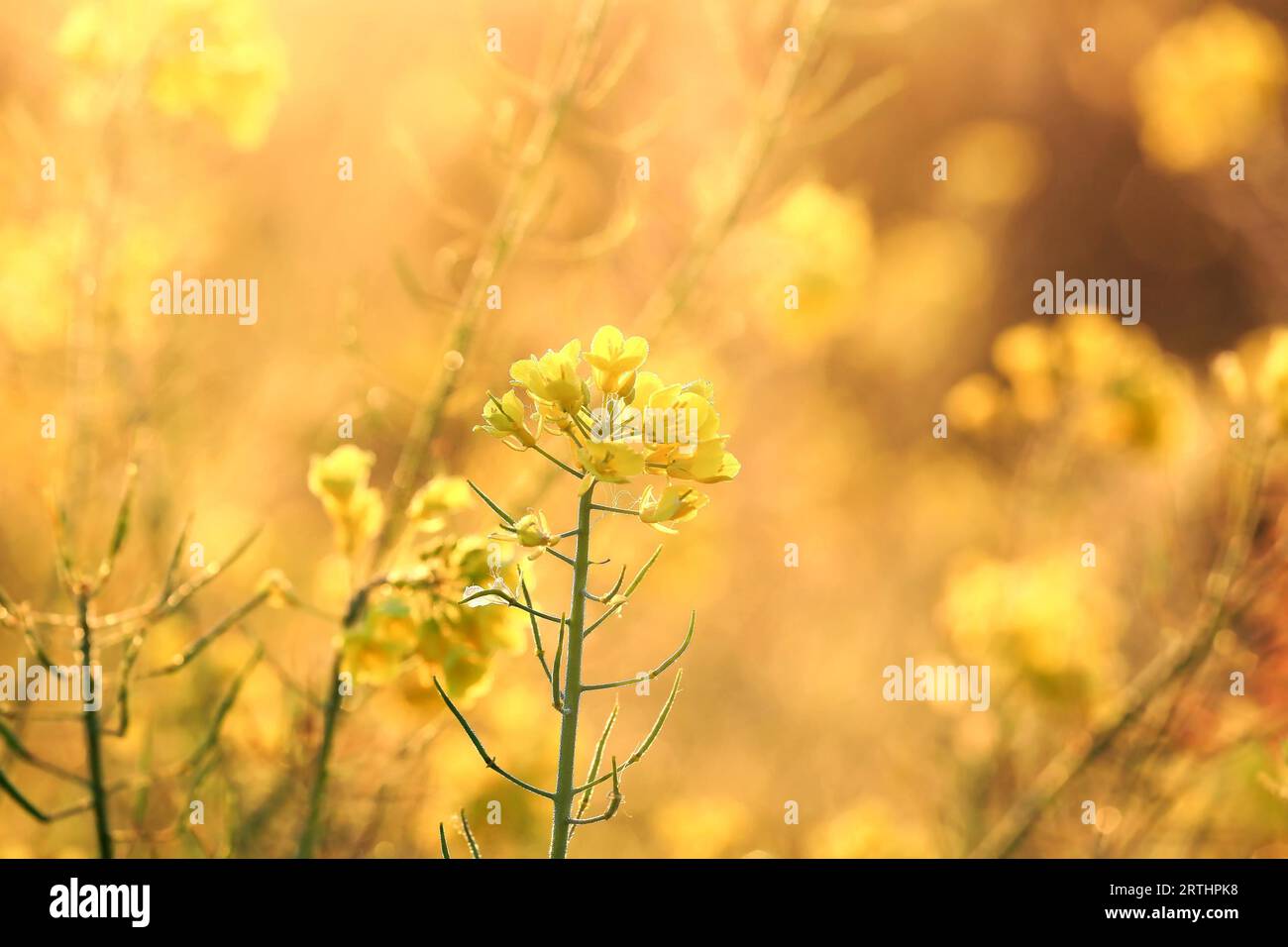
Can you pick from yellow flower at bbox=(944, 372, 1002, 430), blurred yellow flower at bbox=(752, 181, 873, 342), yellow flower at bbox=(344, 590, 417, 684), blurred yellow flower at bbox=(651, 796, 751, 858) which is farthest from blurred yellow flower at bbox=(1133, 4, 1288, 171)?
yellow flower at bbox=(344, 590, 417, 684)

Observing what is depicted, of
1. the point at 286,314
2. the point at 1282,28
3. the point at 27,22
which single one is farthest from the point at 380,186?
the point at 1282,28

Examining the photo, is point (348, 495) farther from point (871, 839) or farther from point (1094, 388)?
point (1094, 388)

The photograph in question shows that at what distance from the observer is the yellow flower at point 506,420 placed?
3.57 ft

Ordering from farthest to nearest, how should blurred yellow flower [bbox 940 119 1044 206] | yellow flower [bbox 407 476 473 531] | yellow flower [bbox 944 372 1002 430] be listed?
1. blurred yellow flower [bbox 940 119 1044 206]
2. yellow flower [bbox 944 372 1002 430]
3. yellow flower [bbox 407 476 473 531]

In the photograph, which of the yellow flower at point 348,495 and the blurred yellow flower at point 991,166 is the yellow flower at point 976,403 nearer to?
the yellow flower at point 348,495

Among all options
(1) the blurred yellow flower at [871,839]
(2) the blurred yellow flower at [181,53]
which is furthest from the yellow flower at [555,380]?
(1) the blurred yellow flower at [871,839]

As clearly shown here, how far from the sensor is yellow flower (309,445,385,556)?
4.95 ft

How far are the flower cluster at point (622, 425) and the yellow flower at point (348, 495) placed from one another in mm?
477

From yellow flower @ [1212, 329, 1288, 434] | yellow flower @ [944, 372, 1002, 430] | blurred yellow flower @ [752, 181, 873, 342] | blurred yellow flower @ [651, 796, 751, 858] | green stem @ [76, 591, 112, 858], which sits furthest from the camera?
blurred yellow flower @ [752, 181, 873, 342]

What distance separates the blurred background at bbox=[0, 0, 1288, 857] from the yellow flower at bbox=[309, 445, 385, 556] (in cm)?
19

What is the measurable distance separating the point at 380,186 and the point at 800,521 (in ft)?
8.91

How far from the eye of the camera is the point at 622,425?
3.58 feet

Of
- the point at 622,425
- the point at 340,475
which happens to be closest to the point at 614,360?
the point at 622,425

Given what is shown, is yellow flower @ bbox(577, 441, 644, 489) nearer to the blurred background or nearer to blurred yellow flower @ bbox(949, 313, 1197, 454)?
the blurred background
